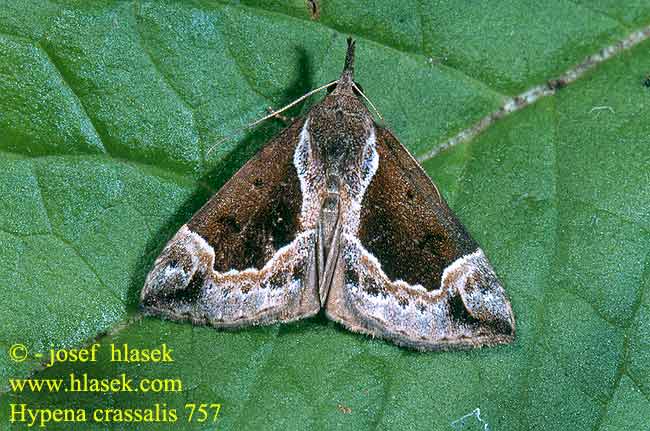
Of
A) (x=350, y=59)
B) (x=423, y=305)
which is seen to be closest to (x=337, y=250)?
(x=423, y=305)

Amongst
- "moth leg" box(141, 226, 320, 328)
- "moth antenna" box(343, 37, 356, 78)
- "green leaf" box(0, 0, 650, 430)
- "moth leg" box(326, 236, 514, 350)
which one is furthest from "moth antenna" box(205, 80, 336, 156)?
"moth leg" box(326, 236, 514, 350)

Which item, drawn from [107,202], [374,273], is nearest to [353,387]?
[374,273]

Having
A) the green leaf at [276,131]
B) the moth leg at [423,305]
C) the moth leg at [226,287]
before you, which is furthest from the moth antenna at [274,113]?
the moth leg at [423,305]

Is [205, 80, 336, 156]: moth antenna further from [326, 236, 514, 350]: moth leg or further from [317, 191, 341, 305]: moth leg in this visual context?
[326, 236, 514, 350]: moth leg

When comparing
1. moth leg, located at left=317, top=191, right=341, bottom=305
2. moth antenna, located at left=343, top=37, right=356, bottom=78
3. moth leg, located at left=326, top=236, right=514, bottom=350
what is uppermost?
moth antenna, located at left=343, top=37, right=356, bottom=78

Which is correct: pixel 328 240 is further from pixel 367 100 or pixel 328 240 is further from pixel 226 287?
pixel 367 100

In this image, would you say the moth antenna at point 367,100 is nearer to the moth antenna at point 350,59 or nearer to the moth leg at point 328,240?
the moth antenna at point 350,59

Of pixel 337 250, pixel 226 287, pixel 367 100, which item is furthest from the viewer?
pixel 367 100
